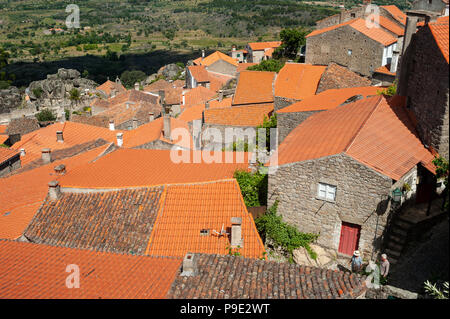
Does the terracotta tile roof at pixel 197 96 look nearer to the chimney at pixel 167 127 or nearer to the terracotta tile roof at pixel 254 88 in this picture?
the terracotta tile roof at pixel 254 88

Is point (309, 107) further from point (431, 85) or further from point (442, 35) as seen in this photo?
point (442, 35)

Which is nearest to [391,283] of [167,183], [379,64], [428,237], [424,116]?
[428,237]

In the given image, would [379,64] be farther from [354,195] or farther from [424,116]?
[354,195]

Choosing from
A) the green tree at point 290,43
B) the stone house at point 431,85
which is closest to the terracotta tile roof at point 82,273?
the stone house at point 431,85

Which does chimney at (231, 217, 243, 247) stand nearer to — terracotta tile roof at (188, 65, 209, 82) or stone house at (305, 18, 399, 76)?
stone house at (305, 18, 399, 76)

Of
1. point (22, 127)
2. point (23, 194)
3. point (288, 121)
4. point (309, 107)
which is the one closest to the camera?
point (23, 194)

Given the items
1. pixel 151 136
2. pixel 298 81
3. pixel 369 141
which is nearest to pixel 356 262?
pixel 369 141
